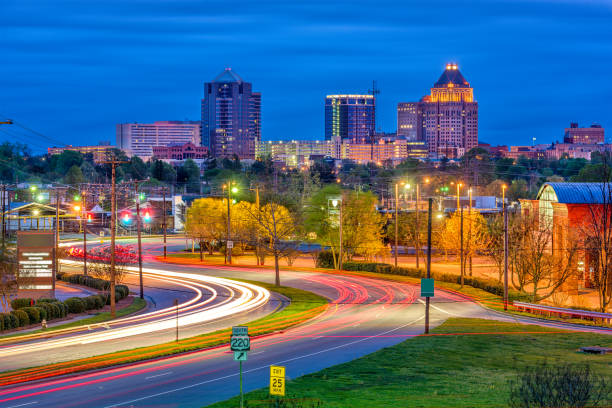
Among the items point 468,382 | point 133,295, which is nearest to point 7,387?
point 468,382

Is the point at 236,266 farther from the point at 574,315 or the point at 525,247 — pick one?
the point at 574,315

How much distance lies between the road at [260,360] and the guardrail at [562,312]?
2355 millimetres

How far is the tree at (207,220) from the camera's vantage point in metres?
80.8

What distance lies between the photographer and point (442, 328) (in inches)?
1460

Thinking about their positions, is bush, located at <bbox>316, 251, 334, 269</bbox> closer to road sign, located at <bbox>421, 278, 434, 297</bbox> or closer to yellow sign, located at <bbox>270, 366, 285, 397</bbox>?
road sign, located at <bbox>421, 278, 434, 297</bbox>

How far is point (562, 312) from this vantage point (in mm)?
43000

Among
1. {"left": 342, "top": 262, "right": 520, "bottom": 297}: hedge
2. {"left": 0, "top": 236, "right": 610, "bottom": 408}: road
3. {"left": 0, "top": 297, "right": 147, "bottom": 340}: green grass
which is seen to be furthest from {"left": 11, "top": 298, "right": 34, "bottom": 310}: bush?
{"left": 342, "top": 262, "right": 520, "bottom": 297}: hedge

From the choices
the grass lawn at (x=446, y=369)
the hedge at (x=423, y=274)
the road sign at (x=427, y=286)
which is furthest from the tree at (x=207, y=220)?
the grass lawn at (x=446, y=369)

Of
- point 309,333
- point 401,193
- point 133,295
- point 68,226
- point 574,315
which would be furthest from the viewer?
point 401,193

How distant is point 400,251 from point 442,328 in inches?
2124

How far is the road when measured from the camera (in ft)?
71.8

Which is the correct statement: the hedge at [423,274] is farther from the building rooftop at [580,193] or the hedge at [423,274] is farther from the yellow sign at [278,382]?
the yellow sign at [278,382]

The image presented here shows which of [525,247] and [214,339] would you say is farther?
[525,247]

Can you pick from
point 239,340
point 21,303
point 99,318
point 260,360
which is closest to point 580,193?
point 260,360
